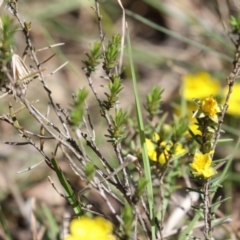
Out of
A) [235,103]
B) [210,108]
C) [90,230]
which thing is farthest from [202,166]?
[235,103]

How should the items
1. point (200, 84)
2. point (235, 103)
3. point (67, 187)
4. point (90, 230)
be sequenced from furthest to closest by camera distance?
point (200, 84) → point (235, 103) → point (67, 187) → point (90, 230)

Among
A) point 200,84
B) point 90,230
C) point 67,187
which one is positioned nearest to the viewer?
point 90,230

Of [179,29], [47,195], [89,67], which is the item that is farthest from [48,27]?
[89,67]

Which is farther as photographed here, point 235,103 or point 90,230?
point 235,103

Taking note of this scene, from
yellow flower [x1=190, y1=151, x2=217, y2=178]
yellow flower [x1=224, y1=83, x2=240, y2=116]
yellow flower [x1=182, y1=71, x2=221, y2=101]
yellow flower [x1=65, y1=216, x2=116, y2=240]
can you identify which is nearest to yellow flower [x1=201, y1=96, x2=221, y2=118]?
yellow flower [x1=190, y1=151, x2=217, y2=178]

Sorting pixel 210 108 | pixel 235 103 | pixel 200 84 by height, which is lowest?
pixel 235 103

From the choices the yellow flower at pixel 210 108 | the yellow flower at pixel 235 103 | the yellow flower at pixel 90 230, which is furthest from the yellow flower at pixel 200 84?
the yellow flower at pixel 90 230

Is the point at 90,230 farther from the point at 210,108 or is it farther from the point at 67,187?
the point at 210,108

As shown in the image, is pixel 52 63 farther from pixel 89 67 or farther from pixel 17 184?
pixel 89 67
